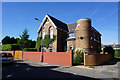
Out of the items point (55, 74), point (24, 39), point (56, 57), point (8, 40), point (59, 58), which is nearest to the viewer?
point (55, 74)

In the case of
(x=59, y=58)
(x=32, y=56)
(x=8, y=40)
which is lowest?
(x=32, y=56)

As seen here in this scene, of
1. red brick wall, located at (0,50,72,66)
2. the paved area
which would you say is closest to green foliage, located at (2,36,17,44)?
red brick wall, located at (0,50,72,66)

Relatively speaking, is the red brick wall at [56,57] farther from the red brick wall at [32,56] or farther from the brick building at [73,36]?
the brick building at [73,36]

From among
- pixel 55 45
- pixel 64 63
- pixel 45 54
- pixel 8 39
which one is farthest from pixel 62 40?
pixel 8 39

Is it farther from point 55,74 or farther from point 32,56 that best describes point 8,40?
point 55,74

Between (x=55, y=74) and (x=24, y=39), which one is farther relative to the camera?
(x=24, y=39)

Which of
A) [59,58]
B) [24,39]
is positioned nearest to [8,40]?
[24,39]

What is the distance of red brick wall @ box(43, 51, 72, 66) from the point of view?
36.9 feet

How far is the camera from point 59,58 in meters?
12.1

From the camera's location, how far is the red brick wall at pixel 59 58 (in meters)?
11.2

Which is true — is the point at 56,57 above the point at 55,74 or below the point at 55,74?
above

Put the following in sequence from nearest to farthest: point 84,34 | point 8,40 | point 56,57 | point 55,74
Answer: point 55,74
point 56,57
point 84,34
point 8,40

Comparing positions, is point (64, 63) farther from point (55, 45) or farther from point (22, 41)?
point (22, 41)

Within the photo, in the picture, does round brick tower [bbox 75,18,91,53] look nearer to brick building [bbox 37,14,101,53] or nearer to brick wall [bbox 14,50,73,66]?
brick building [bbox 37,14,101,53]
